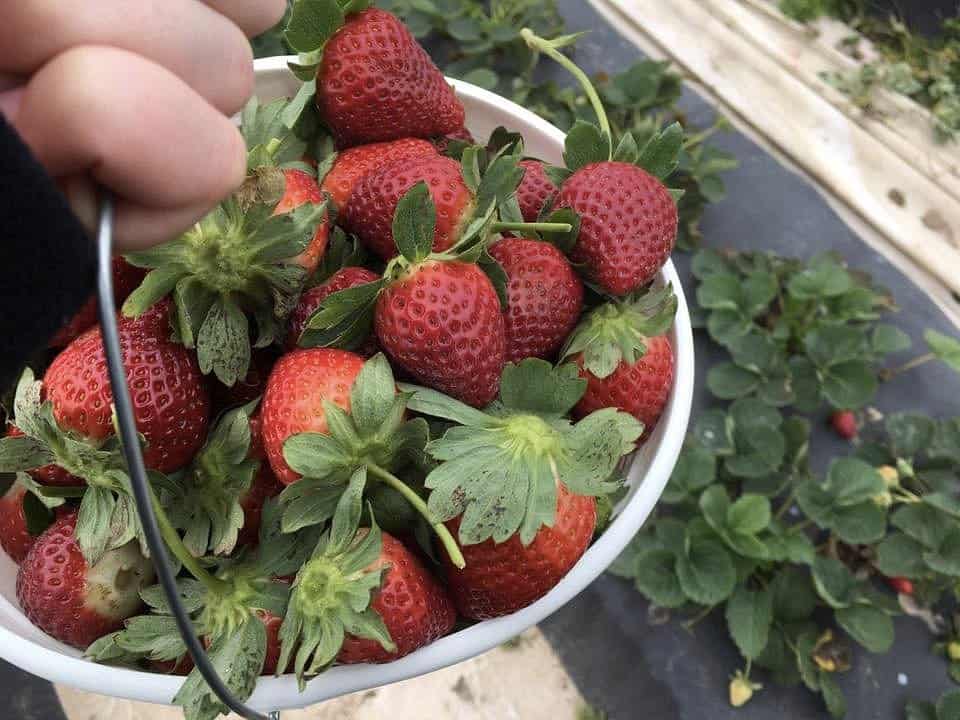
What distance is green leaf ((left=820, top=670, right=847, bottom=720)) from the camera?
0.75 metres

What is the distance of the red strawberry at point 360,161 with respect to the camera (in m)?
0.48

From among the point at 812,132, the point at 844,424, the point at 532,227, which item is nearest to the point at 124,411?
the point at 532,227

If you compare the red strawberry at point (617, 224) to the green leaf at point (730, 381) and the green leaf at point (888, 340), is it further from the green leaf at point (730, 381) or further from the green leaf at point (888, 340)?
the green leaf at point (888, 340)

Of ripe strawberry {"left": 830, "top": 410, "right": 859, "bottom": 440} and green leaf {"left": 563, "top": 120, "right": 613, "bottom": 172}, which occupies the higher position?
green leaf {"left": 563, "top": 120, "right": 613, "bottom": 172}

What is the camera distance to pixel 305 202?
428mm

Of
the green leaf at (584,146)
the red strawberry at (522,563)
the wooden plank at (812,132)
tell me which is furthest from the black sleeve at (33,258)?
the wooden plank at (812,132)

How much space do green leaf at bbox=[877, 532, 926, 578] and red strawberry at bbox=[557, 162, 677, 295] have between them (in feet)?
1.65

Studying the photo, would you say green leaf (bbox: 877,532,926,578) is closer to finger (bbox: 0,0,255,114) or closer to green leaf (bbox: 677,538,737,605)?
green leaf (bbox: 677,538,737,605)


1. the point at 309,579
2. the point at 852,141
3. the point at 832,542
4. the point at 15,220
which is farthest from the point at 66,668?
the point at 852,141

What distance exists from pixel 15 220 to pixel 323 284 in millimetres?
225

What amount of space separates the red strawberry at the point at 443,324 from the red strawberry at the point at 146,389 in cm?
11

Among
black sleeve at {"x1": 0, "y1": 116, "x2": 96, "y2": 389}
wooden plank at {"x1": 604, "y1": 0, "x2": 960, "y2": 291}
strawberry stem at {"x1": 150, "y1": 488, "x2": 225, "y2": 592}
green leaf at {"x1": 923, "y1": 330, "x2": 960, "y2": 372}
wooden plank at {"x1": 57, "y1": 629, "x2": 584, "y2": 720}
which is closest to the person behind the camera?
black sleeve at {"x1": 0, "y1": 116, "x2": 96, "y2": 389}

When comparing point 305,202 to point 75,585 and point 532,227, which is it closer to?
point 532,227

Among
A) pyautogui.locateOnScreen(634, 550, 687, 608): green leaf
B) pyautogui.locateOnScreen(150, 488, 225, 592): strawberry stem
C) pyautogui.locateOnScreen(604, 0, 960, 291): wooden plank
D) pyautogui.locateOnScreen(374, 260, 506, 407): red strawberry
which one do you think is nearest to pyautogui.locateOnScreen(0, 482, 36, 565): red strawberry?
pyautogui.locateOnScreen(150, 488, 225, 592): strawberry stem
